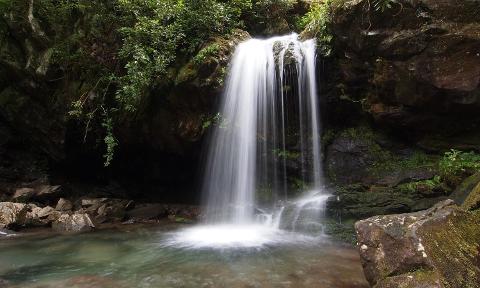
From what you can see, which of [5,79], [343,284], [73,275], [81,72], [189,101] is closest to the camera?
[343,284]

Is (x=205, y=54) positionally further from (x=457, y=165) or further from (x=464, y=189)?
(x=464, y=189)

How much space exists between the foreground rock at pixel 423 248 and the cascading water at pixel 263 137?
4.87 m

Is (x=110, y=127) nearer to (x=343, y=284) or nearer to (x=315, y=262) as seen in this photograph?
(x=315, y=262)

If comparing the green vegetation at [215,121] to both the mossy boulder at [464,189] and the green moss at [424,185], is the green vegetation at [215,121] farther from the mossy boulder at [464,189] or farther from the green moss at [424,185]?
the mossy boulder at [464,189]

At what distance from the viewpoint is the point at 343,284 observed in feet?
17.7

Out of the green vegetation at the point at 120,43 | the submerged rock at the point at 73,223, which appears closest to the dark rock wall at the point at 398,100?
the green vegetation at the point at 120,43

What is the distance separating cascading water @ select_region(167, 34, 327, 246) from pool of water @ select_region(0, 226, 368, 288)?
1.88m

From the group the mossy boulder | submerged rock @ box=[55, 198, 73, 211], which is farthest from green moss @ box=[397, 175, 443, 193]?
submerged rock @ box=[55, 198, 73, 211]

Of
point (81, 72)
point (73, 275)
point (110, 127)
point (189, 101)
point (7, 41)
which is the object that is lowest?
point (73, 275)

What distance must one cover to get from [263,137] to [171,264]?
527cm

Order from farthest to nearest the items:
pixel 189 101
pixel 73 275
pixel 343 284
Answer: pixel 189 101 < pixel 73 275 < pixel 343 284

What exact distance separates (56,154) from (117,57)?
14.9ft

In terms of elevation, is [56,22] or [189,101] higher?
[56,22]

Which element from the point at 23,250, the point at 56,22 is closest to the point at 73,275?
the point at 23,250
